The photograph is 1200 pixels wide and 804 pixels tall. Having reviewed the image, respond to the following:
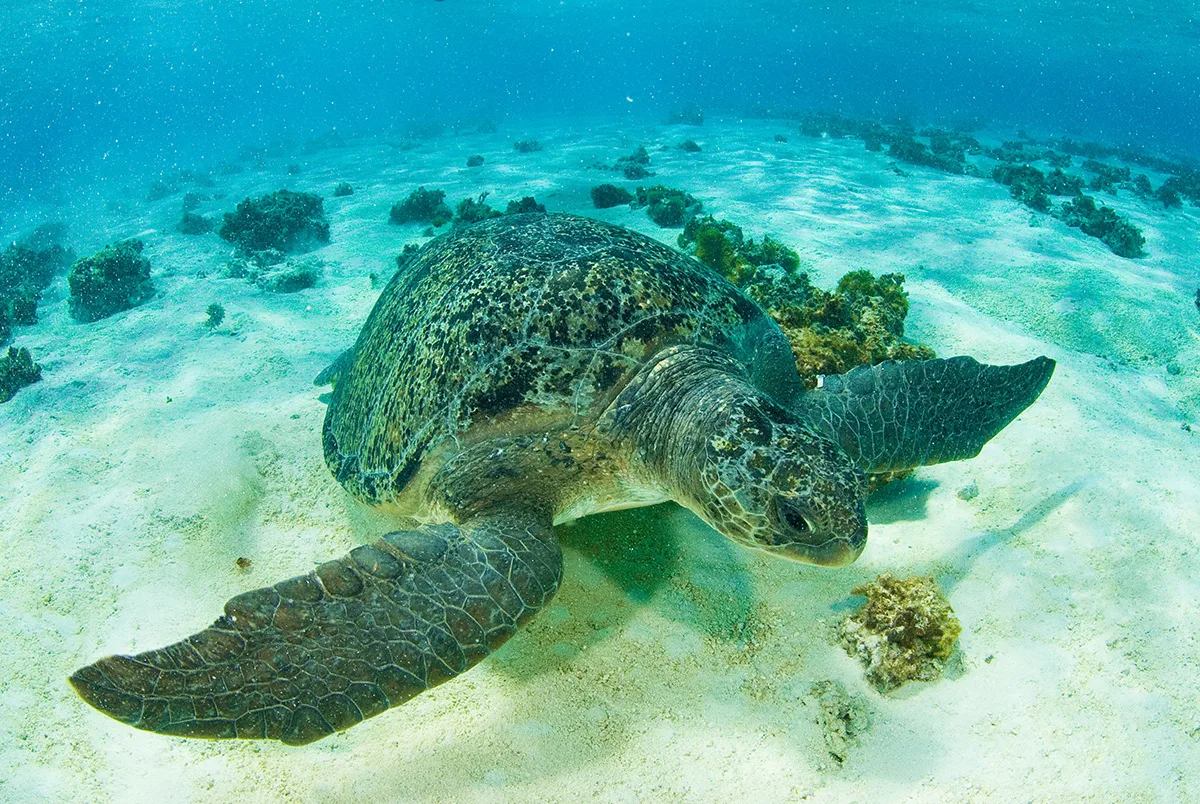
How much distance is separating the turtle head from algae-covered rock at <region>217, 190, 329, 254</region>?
12505mm

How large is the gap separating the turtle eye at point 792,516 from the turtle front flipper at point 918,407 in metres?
1.16

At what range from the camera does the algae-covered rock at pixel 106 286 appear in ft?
31.8

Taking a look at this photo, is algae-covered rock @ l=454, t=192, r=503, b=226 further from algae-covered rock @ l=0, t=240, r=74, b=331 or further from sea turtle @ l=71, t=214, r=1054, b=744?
algae-covered rock @ l=0, t=240, r=74, b=331

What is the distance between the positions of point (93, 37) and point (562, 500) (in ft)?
284

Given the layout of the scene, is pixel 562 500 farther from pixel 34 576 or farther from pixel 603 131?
pixel 603 131

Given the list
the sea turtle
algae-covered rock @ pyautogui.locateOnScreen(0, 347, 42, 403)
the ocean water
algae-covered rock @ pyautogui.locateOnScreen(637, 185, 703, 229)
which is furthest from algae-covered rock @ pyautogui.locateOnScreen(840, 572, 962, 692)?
algae-covered rock @ pyautogui.locateOnScreen(0, 347, 42, 403)

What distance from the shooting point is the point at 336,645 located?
2.36 metres

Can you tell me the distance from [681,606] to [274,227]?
42.4ft

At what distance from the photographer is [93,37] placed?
5847 cm

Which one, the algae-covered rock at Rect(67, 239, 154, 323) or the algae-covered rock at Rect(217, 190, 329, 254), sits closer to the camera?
the algae-covered rock at Rect(67, 239, 154, 323)

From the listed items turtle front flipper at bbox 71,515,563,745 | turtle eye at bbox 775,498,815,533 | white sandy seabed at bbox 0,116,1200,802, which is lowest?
white sandy seabed at bbox 0,116,1200,802

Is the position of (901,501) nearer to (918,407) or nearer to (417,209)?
(918,407)

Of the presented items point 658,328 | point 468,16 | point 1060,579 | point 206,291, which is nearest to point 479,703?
point 658,328

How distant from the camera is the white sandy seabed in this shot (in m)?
2.65
